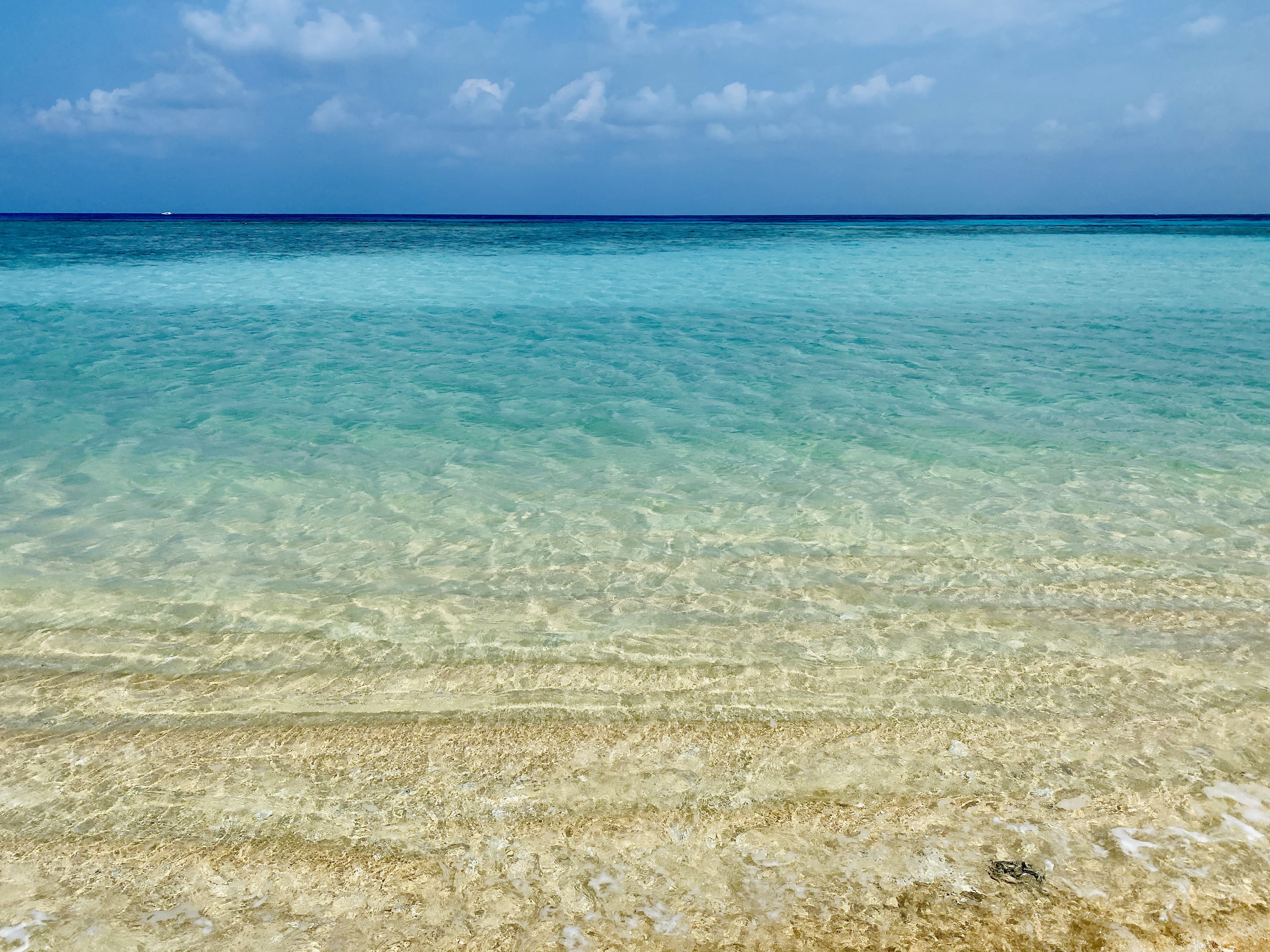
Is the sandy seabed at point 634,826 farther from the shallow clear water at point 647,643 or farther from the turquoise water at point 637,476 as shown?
the turquoise water at point 637,476

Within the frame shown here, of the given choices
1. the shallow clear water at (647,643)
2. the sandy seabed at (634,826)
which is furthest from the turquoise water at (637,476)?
the sandy seabed at (634,826)

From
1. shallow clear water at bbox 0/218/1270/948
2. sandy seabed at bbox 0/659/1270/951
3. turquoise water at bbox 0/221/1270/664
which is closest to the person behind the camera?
sandy seabed at bbox 0/659/1270/951

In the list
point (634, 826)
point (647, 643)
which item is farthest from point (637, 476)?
point (634, 826)

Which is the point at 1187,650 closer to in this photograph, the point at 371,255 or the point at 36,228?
the point at 371,255

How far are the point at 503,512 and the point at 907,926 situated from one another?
3.27 meters

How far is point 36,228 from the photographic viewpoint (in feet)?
178

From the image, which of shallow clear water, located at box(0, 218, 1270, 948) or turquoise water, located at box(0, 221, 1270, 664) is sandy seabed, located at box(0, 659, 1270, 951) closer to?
shallow clear water, located at box(0, 218, 1270, 948)

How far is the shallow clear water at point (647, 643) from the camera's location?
210 cm

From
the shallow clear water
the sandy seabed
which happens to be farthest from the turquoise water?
the sandy seabed

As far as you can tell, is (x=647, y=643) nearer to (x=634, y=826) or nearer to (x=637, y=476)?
(x=634, y=826)

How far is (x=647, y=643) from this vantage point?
3334 millimetres

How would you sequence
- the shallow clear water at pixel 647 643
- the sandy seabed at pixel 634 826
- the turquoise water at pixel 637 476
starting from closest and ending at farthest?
Result: the sandy seabed at pixel 634 826
the shallow clear water at pixel 647 643
the turquoise water at pixel 637 476

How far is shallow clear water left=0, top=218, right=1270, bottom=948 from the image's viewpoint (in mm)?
2100

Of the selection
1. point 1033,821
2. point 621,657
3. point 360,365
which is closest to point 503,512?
point 621,657
